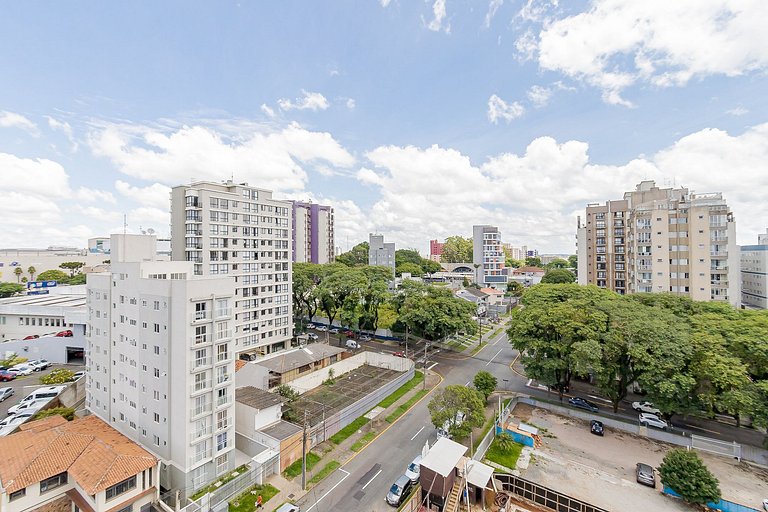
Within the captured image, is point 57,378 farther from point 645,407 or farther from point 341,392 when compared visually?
point 645,407

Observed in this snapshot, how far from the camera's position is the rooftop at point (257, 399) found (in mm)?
→ 25531

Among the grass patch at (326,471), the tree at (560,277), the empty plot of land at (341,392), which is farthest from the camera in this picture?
the tree at (560,277)

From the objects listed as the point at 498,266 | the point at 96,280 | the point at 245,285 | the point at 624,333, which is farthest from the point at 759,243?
the point at 96,280

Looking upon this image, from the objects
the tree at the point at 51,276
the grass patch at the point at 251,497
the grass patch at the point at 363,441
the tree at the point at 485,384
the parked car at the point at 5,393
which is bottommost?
the grass patch at the point at 251,497

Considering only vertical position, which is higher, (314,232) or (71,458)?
(314,232)

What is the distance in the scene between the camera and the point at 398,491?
66.7 feet

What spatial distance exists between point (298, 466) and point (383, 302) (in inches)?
1248

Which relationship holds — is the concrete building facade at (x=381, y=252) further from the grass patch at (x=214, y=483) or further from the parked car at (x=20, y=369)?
the grass patch at (x=214, y=483)

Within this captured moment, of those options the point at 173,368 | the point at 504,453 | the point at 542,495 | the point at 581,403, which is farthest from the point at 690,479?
the point at 173,368

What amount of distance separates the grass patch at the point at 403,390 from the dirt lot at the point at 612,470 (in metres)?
12.5

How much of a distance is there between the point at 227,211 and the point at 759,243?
10529 centimetres

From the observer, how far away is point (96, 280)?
28219 millimetres

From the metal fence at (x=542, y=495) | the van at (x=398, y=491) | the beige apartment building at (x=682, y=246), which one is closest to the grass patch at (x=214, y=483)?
the van at (x=398, y=491)

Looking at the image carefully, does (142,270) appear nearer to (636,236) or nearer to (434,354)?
(434,354)
